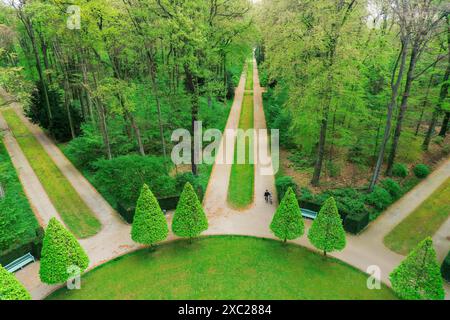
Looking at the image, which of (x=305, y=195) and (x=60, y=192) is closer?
(x=305, y=195)

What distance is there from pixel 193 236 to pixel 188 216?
1.16 meters

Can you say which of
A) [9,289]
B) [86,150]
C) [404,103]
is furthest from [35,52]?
[404,103]

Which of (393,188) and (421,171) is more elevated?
(421,171)

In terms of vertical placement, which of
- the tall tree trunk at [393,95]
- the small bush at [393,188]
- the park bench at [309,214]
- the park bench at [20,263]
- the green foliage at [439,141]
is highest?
the tall tree trunk at [393,95]

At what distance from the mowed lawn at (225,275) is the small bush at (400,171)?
11268 millimetres

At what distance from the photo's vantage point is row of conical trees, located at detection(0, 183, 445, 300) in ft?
36.2

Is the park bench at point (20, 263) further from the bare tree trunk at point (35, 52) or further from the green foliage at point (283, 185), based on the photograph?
the bare tree trunk at point (35, 52)

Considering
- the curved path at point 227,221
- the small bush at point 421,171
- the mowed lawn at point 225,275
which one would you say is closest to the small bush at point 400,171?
the small bush at point 421,171

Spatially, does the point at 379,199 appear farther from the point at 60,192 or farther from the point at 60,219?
the point at 60,192

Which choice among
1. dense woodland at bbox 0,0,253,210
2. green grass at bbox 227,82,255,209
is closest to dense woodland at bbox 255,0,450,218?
green grass at bbox 227,82,255,209

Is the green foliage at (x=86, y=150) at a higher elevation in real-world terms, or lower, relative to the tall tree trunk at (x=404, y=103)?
lower

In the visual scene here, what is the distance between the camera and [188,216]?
596 inches

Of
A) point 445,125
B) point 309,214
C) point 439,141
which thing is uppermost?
point 445,125

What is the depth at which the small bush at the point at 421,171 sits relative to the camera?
22.2 metres
